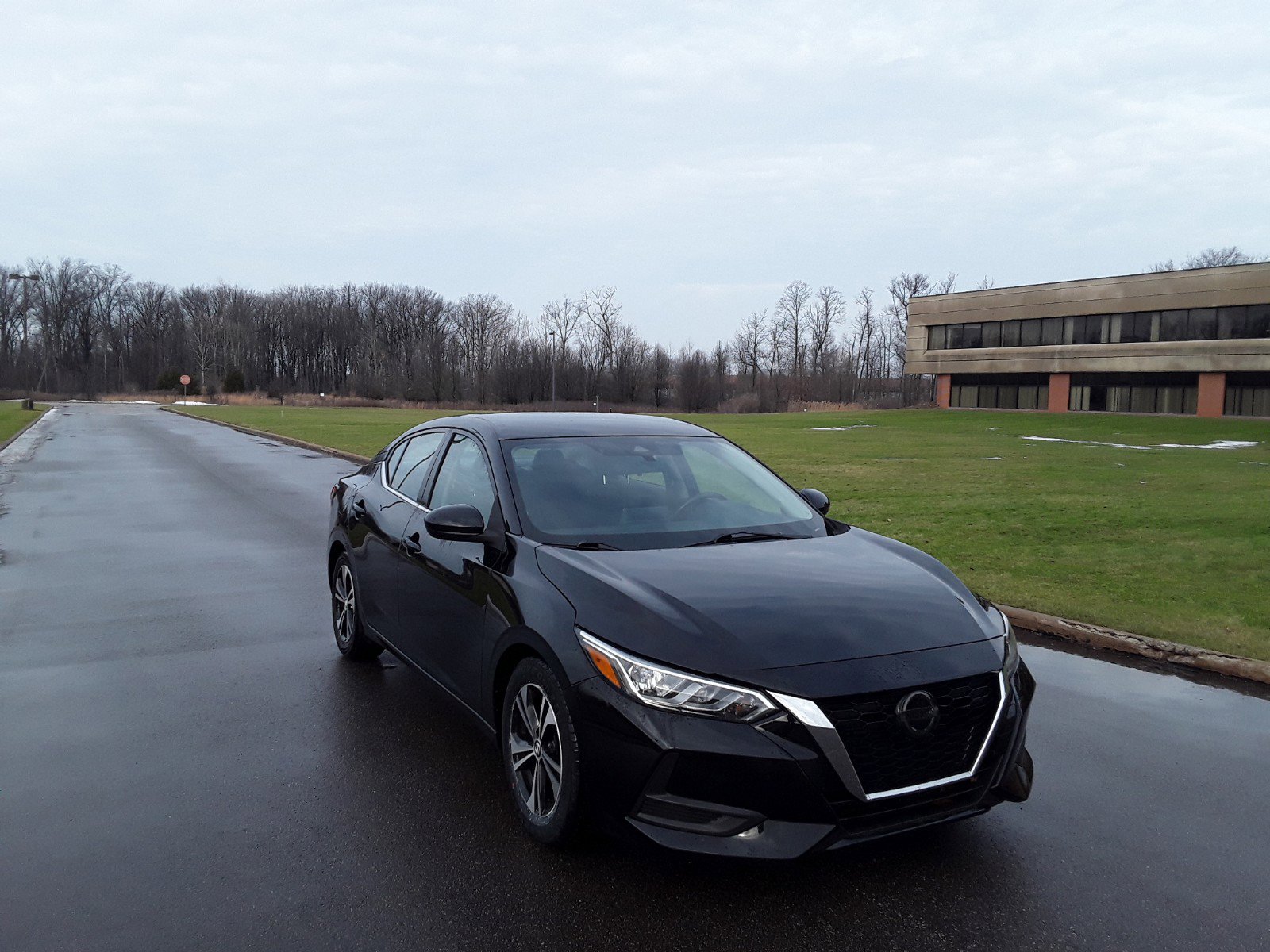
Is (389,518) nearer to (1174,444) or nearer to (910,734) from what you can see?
(910,734)

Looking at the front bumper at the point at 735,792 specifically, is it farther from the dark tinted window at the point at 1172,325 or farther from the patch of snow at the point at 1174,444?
the dark tinted window at the point at 1172,325

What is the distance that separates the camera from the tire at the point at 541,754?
3.35 metres

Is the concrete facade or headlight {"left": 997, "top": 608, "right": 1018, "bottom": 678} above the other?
the concrete facade

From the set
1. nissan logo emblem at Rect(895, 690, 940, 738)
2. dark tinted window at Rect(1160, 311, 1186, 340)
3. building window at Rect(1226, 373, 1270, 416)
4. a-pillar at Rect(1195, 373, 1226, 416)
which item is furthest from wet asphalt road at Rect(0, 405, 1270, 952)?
dark tinted window at Rect(1160, 311, 1186, 340)

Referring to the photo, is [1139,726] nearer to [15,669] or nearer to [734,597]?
[734,597]

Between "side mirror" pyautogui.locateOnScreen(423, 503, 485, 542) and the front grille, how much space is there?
5.86 ft

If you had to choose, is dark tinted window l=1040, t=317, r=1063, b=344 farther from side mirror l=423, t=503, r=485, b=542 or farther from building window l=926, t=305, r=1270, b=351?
side mirror l=423, t=503, r=485, b=542

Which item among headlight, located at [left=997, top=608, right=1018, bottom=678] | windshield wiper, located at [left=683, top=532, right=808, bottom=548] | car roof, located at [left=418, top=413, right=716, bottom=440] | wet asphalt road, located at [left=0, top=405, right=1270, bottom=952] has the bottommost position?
wet asphalt road, located at [left=0, top=405, right=1270, bottom=952]

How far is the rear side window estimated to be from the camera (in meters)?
5.37

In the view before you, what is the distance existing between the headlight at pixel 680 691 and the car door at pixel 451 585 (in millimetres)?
1030

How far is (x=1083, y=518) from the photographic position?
42.1ft

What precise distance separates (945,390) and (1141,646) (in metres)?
67.7

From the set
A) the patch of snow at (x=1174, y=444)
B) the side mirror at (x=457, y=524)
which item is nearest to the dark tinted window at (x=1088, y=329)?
the patch of snow at (x=1174, y=444)

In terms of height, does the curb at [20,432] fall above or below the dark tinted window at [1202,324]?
below
